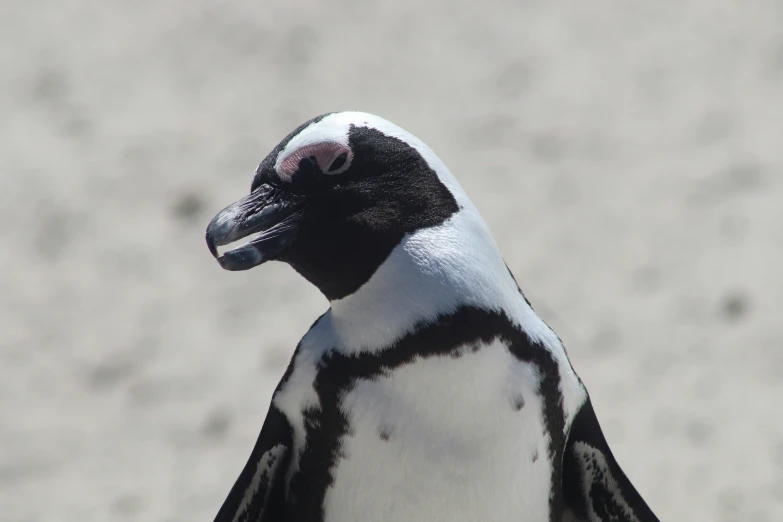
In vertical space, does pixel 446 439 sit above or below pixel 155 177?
below

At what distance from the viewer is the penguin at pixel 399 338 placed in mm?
1546

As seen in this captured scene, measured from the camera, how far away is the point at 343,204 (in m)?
1.55

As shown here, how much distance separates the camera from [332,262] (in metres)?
1.58

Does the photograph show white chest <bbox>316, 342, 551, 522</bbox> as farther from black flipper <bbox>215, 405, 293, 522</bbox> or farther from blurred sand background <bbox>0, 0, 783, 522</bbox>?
blurred sand background <bbox>0, 0, 783, 522</bbox>

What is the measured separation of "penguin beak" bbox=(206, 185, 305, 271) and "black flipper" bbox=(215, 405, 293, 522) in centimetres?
31

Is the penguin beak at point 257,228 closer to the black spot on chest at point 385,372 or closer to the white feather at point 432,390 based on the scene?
the white feather at point 432,390

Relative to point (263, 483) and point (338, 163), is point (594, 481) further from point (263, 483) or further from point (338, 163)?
point (338, 163)

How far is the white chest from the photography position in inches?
61.6

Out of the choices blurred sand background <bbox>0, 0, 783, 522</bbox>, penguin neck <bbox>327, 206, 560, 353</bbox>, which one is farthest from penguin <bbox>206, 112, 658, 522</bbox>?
blurred sand background <bbox>0, 0, 783, 522</bbox>

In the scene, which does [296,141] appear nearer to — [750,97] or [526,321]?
[526,321]

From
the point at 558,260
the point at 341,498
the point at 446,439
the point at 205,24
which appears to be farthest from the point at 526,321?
the point at 205,24

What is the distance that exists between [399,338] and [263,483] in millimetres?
411

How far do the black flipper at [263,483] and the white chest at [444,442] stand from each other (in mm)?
111

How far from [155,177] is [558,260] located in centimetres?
152
